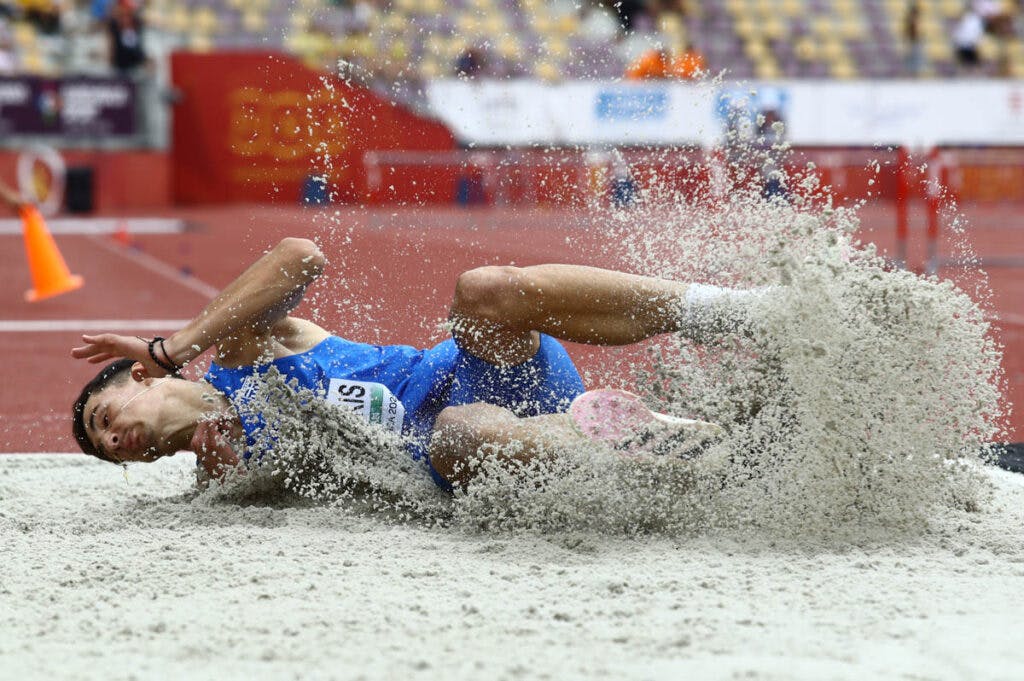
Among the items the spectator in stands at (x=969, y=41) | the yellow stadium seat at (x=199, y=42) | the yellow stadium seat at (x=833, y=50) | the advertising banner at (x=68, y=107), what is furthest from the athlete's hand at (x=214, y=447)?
the spectator in stands at (x=969, y=41)

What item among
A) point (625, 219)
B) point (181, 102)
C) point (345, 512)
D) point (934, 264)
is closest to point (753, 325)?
point (625, 219)

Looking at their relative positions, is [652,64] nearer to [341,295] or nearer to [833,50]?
[833,50]

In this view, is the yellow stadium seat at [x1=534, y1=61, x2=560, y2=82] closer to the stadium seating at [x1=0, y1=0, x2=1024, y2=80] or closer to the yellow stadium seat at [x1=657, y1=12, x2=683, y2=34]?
the stadium seating at [x1=0, y1=0, x2=1024, y2=80]

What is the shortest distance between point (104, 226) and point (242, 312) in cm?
1683

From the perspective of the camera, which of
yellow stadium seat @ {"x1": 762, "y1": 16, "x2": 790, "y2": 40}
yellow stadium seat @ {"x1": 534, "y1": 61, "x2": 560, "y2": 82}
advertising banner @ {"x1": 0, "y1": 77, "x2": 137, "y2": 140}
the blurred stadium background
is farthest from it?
yellow stadium seat @ {"x1": 762, "y1": 16, "x2": 790, "y2": 40}

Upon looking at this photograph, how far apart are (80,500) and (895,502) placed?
2.41 m

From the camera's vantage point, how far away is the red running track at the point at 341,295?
4191 mm

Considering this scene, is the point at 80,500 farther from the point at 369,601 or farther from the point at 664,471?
the point at 664,471

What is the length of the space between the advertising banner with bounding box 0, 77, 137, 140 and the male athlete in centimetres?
1867

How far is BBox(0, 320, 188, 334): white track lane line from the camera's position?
27.0 feet

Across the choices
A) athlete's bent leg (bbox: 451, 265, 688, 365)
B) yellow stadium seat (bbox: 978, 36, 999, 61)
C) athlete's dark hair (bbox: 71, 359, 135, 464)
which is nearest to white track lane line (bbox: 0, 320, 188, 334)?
athlete's dark hair (bbox: 71, 359, 135, 464)

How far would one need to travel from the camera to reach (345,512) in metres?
3.72

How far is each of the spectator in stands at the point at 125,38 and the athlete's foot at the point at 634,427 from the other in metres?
19.8

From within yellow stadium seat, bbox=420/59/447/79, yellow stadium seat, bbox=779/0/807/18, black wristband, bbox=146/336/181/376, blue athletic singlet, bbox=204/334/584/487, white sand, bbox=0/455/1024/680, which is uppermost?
yellow stadium seat, bbox=779/0/807/18
